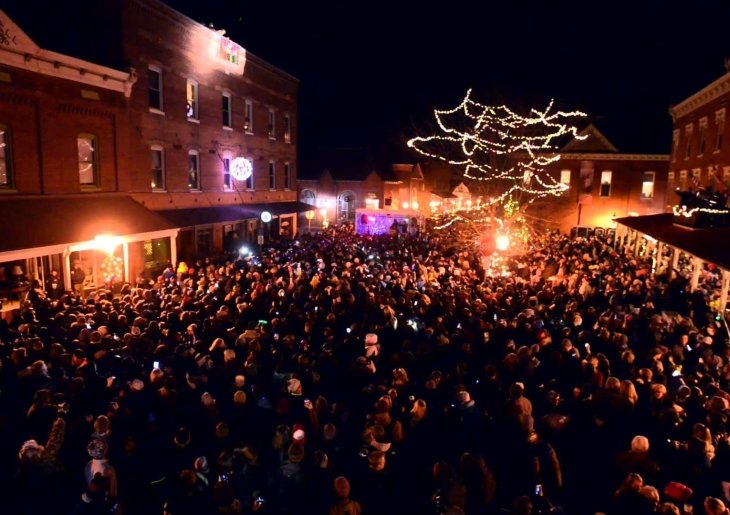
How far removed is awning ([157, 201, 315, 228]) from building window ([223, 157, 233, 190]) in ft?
3.37

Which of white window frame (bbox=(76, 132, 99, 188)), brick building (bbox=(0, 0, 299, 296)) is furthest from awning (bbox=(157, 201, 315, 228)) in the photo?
white window frame (bbox=(76, 132, 99, 188))

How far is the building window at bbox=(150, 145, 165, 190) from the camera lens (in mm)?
20594

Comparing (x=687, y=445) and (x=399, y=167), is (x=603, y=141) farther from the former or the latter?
(x=687, y=445)

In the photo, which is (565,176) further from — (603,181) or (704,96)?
(704,96)

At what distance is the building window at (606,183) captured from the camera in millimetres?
39844

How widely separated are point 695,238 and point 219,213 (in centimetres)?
1805

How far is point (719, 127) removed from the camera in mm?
23031

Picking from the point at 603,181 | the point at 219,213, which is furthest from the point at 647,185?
the point at 219,213

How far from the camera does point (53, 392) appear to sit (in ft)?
25.1

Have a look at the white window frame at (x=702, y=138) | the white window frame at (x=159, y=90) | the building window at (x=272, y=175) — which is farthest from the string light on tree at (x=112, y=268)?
the white window frame at (x=702, y=138)

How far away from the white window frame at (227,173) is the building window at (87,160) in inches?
311

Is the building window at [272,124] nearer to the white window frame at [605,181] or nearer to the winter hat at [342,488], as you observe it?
the white window frame at [605,181]

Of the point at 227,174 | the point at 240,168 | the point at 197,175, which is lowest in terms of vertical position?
the point at 197,175

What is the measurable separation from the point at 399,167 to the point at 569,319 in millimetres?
42216
